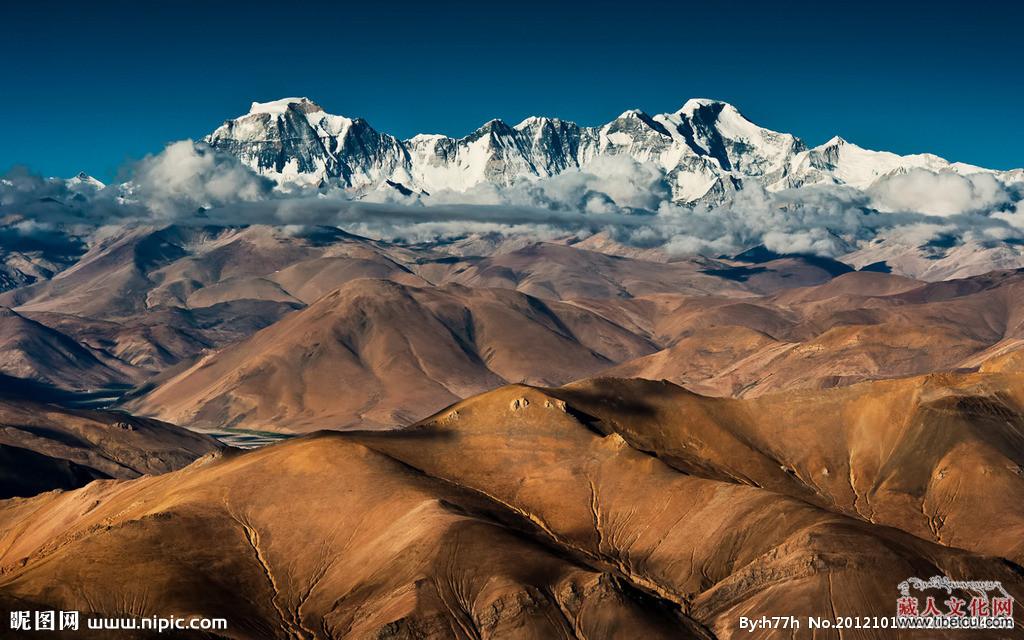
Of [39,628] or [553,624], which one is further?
[553,624]

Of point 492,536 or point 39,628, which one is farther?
point 492,536

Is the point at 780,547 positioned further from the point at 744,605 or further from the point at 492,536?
the point at 492,536

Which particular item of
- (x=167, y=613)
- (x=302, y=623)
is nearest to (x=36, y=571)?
(x=167, y=613)

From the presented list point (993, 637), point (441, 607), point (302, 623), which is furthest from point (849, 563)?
point (302, 623)

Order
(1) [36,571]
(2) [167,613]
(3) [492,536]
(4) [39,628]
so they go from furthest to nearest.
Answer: (3) [492,536] → (1) [36,571] → (2) [167,613] → (4) [39,628]

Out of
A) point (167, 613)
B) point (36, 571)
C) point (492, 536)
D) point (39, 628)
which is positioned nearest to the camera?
point (39, 628)

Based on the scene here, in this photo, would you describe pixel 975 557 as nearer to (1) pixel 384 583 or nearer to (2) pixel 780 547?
(2) pixel 780 547

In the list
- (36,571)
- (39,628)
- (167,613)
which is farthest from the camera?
(36,571)

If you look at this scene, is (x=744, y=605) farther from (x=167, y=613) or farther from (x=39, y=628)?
(x=39, y=628)
